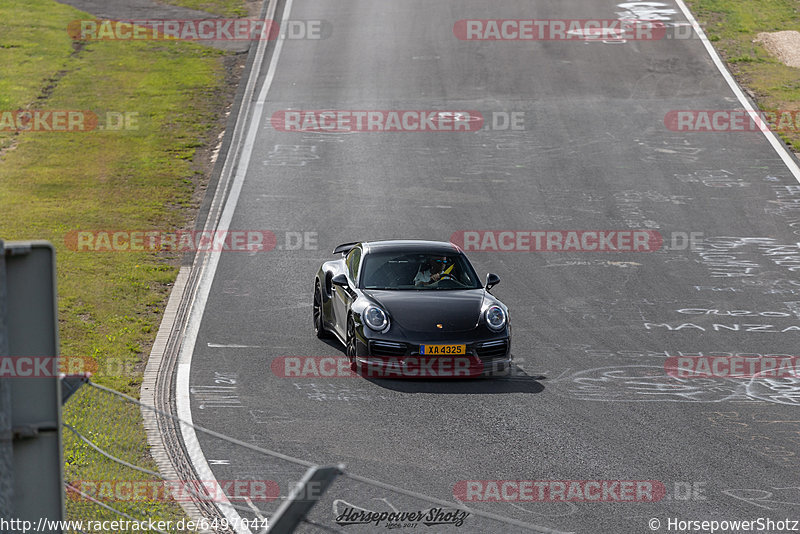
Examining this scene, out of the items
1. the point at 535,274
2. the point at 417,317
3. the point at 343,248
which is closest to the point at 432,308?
the point at 417,317

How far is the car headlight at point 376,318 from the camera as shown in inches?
460

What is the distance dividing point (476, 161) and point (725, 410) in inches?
514

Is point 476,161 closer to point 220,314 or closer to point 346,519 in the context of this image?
point 220,314

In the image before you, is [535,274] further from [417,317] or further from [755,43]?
[755,43]

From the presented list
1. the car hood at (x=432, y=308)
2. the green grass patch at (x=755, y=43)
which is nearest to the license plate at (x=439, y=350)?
the car hood at (x=432, y=308)

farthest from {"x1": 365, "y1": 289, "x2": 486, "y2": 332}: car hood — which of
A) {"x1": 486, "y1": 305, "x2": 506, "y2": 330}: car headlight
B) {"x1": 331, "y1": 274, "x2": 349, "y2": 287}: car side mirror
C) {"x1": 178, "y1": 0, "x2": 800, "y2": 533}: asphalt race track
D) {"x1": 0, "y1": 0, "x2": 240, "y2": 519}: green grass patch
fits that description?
{"x1": 0, "y1": 0, "x2": 240, "y2": 519}: green grass patch

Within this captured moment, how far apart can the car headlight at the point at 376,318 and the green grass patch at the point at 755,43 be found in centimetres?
1566

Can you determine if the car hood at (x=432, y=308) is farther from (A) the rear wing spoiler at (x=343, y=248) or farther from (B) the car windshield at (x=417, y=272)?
(A) the rear wing spoiler at (x=343, y=248)

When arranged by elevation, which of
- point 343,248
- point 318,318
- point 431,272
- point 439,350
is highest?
point 431,272

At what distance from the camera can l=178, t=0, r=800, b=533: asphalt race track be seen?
8789 mm

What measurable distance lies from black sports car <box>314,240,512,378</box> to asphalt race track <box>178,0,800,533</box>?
0.89 ft

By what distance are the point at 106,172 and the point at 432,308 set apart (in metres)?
12.9

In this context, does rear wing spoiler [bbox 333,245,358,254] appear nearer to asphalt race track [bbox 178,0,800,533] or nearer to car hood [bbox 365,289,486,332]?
asphalt race track [bbox 178,0,800,533]

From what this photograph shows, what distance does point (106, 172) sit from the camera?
22.4 m
